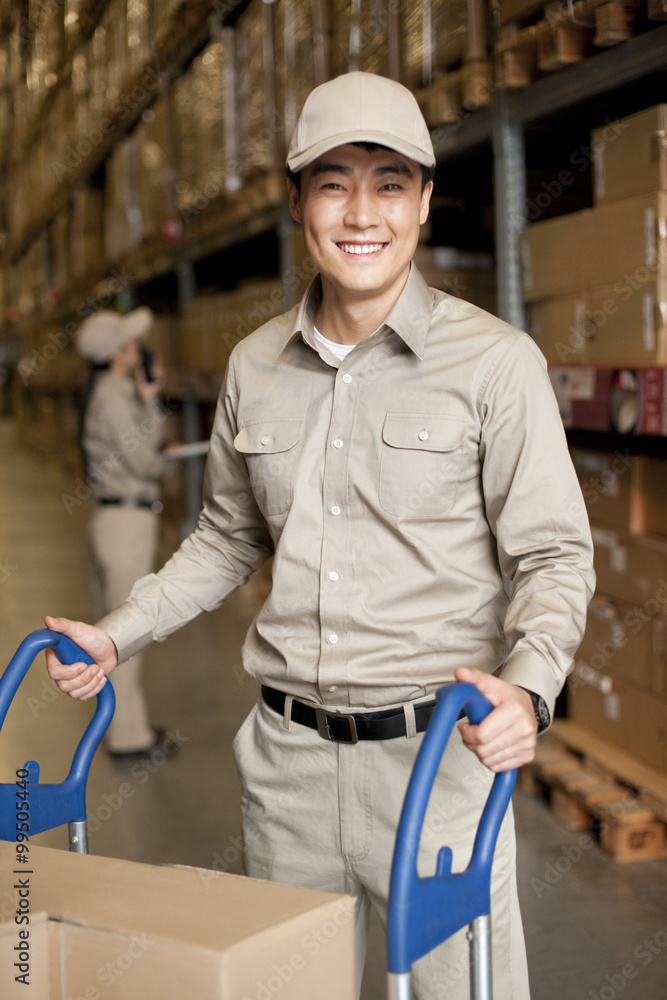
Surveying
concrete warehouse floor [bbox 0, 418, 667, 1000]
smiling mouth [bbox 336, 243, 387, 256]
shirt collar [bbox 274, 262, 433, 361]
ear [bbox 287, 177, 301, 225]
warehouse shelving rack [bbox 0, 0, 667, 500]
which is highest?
warehouse shelving rack [bbox 0, 0, 667, 500]

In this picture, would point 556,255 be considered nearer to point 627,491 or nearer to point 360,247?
point 627,491

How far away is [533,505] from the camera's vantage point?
1521mm

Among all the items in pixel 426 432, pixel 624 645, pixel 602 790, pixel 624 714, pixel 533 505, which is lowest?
pixel 602 790

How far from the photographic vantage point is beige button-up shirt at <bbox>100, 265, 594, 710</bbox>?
1542 mm

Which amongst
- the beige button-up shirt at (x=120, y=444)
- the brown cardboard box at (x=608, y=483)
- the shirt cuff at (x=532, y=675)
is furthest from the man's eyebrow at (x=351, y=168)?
the beige button-up shirt at (x=120, y=444)

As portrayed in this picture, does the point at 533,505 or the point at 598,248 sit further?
the point at 598,248

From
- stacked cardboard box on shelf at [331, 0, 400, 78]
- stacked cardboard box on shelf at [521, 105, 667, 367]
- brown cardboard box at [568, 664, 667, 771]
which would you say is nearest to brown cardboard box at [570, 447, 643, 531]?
stacked cardboard box on shelf at [521, 105, 667, 367]

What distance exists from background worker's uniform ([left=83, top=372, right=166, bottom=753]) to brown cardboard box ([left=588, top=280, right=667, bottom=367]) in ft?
6.73

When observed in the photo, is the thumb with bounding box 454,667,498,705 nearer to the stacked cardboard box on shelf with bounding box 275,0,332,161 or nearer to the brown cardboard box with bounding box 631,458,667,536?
the brown cardboard box with bounding box 631,458,667,536

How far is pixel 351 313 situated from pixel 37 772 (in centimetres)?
88

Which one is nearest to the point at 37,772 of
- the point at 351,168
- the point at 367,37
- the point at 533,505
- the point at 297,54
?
the point at 533,505

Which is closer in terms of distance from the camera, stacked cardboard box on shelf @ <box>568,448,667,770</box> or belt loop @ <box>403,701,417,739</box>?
belt loop @ <box>403,701,417,739</box>

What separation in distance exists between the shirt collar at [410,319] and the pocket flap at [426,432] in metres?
0.11

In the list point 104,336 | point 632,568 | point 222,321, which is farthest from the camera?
point 222,321
